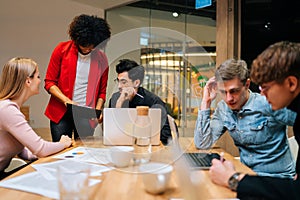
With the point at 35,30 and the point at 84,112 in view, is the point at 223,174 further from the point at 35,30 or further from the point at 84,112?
the point at 35,30

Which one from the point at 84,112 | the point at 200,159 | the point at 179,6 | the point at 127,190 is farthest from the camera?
the point at 179,6

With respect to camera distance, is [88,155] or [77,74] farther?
[77,74]

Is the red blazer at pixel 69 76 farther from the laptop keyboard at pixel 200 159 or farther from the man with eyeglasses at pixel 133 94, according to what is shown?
the laptop keyboard at pixel 200 159

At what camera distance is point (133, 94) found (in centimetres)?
167

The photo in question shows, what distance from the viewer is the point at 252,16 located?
9.18 ft

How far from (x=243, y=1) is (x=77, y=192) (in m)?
2.65

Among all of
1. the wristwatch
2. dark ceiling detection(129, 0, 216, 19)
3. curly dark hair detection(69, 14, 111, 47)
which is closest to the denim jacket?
the wristwatch

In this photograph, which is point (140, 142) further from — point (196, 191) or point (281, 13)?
point (281, 13)

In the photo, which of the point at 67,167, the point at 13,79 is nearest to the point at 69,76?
the point at 13,79

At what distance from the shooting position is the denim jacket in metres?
1.43

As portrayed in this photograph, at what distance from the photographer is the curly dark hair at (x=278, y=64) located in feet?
3.16

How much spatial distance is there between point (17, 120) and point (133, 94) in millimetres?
613

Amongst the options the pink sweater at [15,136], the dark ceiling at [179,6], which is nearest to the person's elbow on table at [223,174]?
the pink sweater at [15,136]

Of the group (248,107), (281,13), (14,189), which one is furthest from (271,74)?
(281,13)
